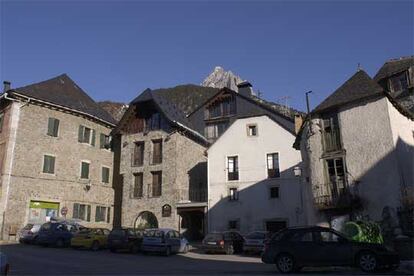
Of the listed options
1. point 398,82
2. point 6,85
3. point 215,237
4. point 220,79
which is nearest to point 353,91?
point 215,237

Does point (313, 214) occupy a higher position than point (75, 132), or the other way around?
point (75, 132)

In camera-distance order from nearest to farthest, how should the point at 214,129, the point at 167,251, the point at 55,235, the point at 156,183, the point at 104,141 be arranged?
the point at 167,251 < the point at 55,235 < the point at 156,183 < the point at 104,141 < the point at 214,129

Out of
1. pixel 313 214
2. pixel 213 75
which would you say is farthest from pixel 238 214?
pixel 213 75

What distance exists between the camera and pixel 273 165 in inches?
1235

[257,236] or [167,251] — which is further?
[257,236]

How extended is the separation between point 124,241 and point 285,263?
37.8ft

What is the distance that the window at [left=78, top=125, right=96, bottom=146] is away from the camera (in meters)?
35.0

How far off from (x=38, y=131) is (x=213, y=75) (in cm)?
8587

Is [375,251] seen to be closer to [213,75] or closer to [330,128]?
[330,128]

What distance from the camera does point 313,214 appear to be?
2203 cm

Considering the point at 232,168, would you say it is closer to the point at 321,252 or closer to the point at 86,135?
the point at 86,135

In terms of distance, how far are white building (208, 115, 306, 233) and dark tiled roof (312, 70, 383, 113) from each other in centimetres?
877

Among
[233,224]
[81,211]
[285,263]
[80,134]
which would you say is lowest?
[285,263]

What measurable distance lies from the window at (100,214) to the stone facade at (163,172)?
2.10 meters
